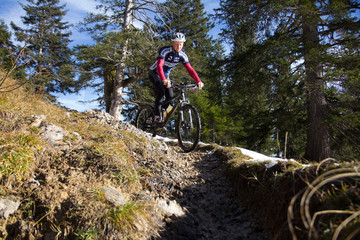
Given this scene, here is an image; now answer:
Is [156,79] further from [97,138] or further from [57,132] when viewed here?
[57,132]

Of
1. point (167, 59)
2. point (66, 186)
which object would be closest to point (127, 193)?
point (66, 186)

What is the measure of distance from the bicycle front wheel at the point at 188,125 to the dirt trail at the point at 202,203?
666mm

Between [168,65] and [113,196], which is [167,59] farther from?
[113,196]

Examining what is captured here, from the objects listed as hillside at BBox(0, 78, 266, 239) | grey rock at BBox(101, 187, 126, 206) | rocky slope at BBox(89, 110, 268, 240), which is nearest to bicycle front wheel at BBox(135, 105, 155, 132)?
rocky slope at BBox(89, 110, 268, 240)

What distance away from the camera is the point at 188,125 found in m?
5.07

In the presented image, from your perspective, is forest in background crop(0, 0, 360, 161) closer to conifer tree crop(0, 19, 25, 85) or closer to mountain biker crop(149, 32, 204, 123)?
conifer tree crop(0, 19, 25, 85)

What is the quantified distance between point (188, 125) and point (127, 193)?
261 centimetres

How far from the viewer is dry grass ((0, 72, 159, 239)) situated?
7.02 feet

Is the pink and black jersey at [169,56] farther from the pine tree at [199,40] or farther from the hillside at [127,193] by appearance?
the pine tree at [199,40]

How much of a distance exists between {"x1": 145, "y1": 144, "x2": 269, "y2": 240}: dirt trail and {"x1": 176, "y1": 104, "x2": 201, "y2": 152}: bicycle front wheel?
666 mm

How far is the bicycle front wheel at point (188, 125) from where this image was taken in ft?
16.1

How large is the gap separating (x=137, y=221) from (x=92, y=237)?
16.7 inches

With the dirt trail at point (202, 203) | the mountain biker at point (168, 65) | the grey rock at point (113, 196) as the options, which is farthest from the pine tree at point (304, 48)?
the grey rock at point (113, 196)

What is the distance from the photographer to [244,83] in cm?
941
